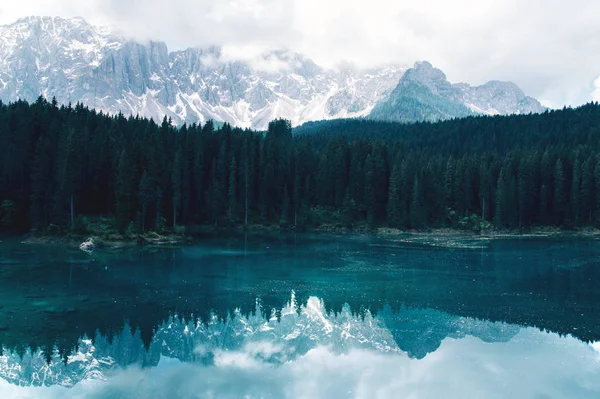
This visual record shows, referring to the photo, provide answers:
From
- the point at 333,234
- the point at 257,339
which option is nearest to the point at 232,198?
the point at 333,234

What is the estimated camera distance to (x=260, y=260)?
6369 centimetres

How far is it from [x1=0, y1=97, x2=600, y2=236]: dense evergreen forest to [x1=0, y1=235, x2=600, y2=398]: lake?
30429 millimetres

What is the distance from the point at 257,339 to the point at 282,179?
87.4 m

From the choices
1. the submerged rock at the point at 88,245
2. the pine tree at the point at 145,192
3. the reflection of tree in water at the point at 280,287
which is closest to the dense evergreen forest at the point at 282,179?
the pine tree at the point at 145,192

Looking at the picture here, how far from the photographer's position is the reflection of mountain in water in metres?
25.6

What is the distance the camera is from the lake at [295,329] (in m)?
24.2

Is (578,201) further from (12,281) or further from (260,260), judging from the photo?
(12,281)

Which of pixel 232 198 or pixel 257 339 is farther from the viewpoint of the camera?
pixel 232 198

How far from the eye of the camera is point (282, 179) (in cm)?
11781

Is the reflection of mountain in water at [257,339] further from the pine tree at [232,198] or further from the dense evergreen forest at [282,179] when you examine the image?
the pine tree at [232,198]

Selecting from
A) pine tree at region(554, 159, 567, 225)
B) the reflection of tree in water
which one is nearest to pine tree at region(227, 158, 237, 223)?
the reflection of tree in water

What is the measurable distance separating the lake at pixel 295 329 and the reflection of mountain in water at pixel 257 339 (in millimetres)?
120

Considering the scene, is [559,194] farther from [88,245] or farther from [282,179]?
[88,245]

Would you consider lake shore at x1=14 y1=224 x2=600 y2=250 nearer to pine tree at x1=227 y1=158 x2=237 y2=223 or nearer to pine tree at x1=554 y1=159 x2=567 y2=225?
pine tree at x1=227 y1=158 x2=237 y2=223
